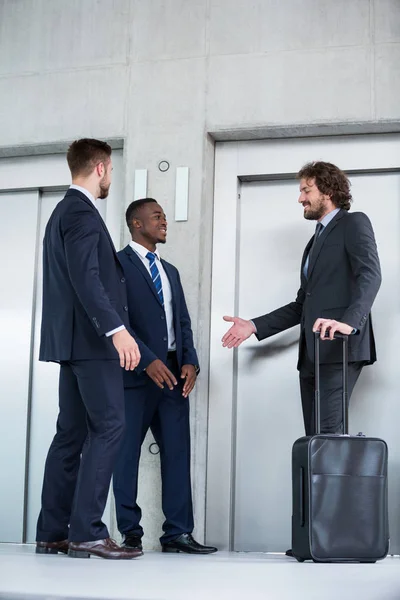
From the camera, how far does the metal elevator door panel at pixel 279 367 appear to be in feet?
15.4

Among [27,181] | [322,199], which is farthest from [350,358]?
[27,181]

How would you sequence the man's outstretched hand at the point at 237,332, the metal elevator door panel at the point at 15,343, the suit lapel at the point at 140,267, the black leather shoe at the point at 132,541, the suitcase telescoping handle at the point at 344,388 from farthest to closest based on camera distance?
the metal elevator door panel at the point at 15,343, the man's outstretched hand at the point at 237,332, the suit lapel at the point at 140,267, the black leather shoe at the point at 132,541, the suitcase telescoping handle at the point at 344,388

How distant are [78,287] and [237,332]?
1.30m

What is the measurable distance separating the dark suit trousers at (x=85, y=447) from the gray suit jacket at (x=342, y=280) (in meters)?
1.03

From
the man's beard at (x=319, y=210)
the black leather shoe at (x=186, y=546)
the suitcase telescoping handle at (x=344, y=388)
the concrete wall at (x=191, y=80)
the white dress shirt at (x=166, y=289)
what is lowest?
the black leather shoe at (x=186, y=546)

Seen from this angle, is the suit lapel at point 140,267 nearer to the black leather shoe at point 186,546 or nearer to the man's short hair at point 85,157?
the man's short hair at point 85,157

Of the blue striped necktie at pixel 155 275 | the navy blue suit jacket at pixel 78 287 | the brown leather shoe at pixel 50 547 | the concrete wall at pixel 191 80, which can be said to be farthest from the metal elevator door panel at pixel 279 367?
the navy blue suit jacket at pixel 78 287

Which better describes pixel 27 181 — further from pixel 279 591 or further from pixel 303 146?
pixel 279 591

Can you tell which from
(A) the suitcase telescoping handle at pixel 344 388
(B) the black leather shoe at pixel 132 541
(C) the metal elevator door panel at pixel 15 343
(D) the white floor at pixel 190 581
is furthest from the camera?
(C) the metal elevator door panel at pixel 15 343

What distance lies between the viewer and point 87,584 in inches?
97.0

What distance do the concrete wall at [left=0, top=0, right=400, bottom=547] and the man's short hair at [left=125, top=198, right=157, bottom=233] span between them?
28 centimetres

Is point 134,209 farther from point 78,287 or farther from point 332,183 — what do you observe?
point 78,287

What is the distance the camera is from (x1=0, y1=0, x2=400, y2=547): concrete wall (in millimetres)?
4750

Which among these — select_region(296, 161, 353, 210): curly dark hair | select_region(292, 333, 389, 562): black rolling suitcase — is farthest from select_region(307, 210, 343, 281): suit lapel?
select_region(292, 333, 389, 562): black rolling suitcase
